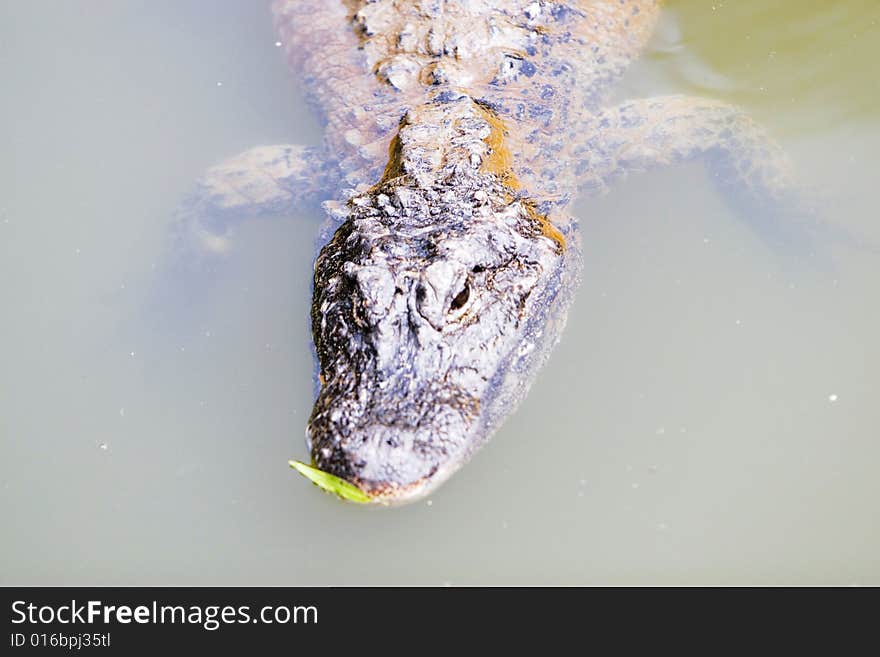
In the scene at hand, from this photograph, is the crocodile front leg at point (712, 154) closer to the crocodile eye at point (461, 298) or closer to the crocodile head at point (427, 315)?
the crocodile head at point (427, 315)

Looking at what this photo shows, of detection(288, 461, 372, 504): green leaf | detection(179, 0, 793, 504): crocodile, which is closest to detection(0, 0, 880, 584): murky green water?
detection(179, 0, 793, 504): crocodile

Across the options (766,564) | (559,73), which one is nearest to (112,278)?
(559,73)

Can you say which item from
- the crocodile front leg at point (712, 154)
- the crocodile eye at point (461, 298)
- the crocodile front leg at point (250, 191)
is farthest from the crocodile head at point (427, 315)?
the crocodile front leg at point (712, 154)

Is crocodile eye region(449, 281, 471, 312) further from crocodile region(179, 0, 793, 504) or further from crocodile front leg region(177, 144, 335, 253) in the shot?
crocodile front leg region(177, 144, 335, 253)

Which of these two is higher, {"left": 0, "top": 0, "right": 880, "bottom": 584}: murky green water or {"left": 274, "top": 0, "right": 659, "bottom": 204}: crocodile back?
{"left": 274, "top": 0, "right": 659, "bottom": 204}: crocodile back

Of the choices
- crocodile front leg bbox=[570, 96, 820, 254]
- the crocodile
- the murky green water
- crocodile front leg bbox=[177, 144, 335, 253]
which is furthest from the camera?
crocodile front leg bbox=[177, 144, 335, 253]

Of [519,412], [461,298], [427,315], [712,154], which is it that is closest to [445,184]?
[461,298]

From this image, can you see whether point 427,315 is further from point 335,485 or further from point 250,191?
point 250,191
